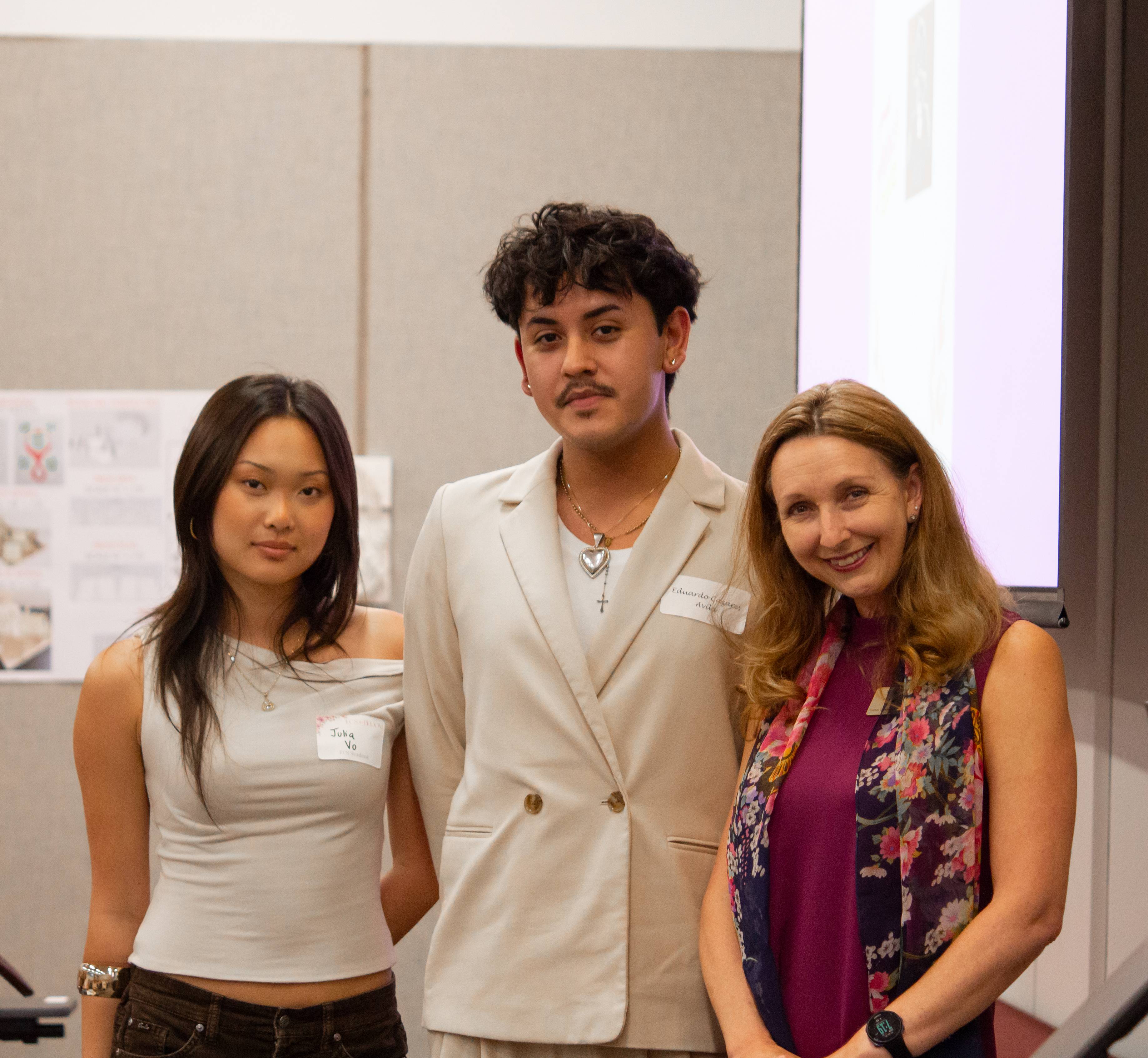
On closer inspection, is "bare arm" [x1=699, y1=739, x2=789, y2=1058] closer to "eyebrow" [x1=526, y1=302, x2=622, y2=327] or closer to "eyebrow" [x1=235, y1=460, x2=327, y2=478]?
"eyebrow" [x1=526, y1=302, x2=622, y2=327]

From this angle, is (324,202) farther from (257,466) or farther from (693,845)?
Result: (693,845)

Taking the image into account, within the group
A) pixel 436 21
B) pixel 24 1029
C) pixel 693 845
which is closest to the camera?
pixel 693 845

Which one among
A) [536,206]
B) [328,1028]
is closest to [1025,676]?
[328,1028]

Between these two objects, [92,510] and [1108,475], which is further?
[92,510]

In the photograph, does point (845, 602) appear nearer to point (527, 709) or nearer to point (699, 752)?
point (699, 752)

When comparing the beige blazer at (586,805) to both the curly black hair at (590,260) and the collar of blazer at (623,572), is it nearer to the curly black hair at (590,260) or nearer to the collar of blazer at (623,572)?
the collar of blazer at (623,572)

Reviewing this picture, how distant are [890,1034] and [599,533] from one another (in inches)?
30.8

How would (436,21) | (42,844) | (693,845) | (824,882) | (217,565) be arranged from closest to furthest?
(824,882), (693,845), (217,565), (42,844), (436,21)

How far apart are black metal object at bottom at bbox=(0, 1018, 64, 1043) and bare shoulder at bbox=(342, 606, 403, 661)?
0.90 m

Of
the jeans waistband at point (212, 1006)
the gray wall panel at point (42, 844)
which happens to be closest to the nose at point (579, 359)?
the jeans waistband at point (212, 1006)

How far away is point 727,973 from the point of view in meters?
1.41

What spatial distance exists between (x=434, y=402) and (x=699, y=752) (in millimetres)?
1883

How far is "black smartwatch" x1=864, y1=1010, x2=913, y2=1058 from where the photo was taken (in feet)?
3.98

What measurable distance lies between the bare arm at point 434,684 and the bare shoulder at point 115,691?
41 centimetres
